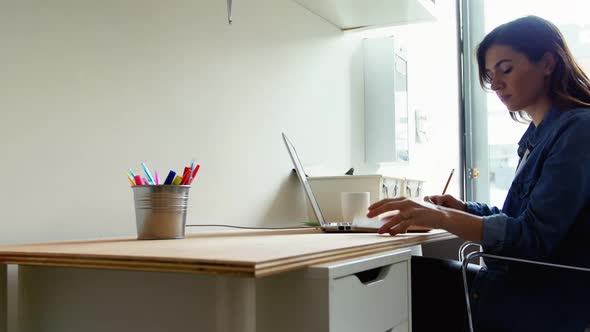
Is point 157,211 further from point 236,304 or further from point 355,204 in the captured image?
point 355,204

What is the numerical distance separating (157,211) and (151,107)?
34 cm

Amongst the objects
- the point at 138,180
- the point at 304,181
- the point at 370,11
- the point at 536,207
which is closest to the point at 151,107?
the point at 138,180

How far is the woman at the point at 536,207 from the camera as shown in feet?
3.96

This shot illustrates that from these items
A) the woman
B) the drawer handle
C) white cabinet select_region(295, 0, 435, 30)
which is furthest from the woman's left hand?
white cabinet select_region(295, 0, 435, 30)

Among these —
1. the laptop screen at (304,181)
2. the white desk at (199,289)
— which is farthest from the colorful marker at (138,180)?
the laptop screen at (304,181)

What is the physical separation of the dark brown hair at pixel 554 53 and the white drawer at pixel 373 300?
0.54 meters

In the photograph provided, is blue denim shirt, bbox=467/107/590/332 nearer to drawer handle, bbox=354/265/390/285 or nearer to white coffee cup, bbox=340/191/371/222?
drawer handle, bbox=354/265/390/285

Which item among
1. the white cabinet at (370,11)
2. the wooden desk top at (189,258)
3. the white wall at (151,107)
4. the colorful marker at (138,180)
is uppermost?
the white cabinet at (370,11)

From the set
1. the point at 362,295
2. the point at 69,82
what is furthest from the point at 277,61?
the point at 362,295

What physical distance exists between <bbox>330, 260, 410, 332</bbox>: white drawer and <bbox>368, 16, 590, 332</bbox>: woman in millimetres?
154

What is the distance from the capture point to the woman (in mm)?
1208

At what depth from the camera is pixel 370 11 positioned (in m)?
2.30

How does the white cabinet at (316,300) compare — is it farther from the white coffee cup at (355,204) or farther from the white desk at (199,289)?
the white coffee cup at (355,204)

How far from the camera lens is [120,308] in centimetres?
96
